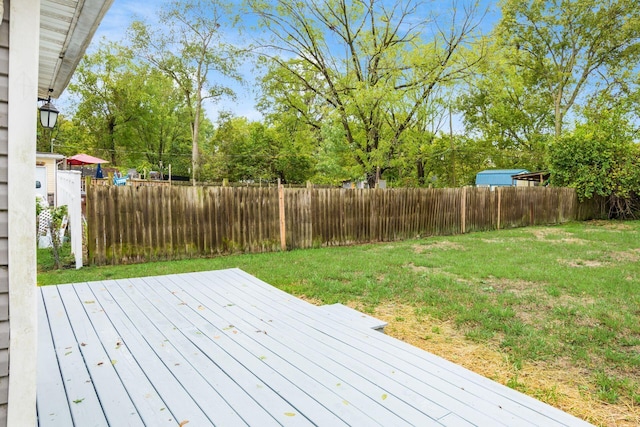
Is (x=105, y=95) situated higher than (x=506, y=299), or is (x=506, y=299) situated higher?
(x=105, y=95)

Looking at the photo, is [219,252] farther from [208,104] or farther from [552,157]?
[208,104]

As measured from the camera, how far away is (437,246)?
29.6 ft

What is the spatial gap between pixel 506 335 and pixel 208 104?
27.7 metres

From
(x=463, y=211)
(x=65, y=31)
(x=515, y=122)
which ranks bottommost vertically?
(x=463, y=211)

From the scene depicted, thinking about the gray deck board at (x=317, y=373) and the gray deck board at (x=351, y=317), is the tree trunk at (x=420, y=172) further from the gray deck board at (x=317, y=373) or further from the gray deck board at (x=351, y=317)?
the gray deck board at (x=317, y=373)

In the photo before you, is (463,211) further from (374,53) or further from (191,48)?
(191,48)

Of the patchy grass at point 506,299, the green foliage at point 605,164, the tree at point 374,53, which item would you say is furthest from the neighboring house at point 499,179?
the patchy grass at point 506,299

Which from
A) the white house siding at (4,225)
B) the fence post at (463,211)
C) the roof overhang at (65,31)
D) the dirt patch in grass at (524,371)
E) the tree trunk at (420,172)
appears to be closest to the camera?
the white house siding at (4,225)

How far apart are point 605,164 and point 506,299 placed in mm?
14003

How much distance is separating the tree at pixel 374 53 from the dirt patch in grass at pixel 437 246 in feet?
22.2

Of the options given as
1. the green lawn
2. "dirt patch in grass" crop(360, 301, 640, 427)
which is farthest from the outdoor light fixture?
"dirt patch in grass" crop(360, 301, 640, 427)

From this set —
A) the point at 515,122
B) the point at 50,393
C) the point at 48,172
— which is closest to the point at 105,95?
the point at 48,172

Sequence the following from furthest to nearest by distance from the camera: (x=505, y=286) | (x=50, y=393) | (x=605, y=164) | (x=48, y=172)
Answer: (x=605, y=164) < (x=48, y=172) < (x=505, y=286) < (x=50, y=393)

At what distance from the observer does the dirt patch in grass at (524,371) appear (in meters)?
2.48
